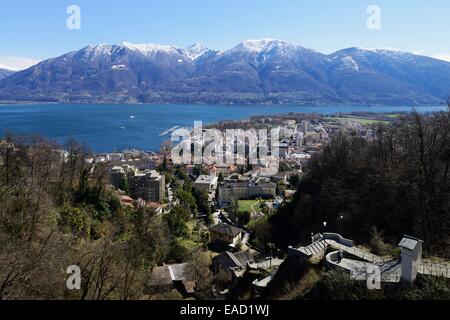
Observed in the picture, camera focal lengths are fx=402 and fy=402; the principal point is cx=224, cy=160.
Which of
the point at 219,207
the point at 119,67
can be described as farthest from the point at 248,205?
the point at 119,67

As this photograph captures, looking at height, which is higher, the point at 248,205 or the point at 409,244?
→ the point at 409,244

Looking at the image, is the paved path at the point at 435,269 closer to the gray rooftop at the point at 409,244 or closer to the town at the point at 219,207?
the town at the point at 219,207

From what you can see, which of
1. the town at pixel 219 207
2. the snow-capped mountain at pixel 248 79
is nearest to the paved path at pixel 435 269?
the town at pixel 219 207

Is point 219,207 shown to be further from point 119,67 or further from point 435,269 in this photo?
point 119,67

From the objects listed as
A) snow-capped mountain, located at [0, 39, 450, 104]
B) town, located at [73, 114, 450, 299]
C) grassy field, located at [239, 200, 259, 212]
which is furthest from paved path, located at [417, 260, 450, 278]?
snow-capped mountain, located at [0, 39, 450, 104]

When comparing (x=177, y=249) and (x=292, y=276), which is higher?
(x=292, y=276)

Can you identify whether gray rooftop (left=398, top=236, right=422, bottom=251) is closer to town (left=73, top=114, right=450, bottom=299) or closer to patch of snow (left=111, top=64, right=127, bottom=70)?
town (left=73, top=114, right=450, bottom=299)
